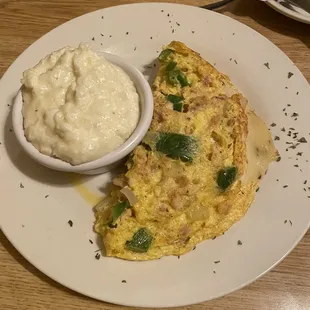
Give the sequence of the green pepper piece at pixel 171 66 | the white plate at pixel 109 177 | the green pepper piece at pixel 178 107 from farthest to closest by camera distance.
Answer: the green pepper piece at pixel 171 66 → the green pepper piece at pixel 178 107 → the white plate at pixel 109 177

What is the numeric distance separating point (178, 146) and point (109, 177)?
35 cm

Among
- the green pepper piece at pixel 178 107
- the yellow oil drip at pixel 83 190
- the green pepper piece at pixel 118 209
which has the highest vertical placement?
the green pepper piece at pixel 178 107

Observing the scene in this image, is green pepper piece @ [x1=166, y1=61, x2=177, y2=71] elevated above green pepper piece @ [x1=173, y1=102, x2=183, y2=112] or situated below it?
above

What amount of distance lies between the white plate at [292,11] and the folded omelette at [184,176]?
69 centimetres

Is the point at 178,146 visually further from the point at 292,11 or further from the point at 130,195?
the point at 292,11

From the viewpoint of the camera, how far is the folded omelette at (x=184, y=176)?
1.66m

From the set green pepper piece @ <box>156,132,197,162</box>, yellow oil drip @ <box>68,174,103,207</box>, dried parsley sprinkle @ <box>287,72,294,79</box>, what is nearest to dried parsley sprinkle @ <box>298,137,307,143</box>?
dried parsley sprinkle @ <box>287,72,294,79</box>

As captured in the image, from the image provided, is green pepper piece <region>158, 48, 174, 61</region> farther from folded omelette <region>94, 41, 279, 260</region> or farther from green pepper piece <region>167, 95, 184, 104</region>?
green pepper piece <region>167, 95, 184, 104</region>

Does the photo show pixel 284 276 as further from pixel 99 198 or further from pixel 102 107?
pixel 102 107

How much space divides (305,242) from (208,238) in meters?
0.39

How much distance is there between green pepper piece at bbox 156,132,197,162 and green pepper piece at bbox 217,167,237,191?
123 mm

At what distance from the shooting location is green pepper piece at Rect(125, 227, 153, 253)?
5.36 feet

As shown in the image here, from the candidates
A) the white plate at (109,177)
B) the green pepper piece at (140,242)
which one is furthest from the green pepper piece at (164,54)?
the green pepper piece at (140,242)

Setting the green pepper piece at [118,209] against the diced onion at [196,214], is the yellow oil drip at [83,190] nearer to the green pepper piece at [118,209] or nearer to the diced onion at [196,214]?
the green pepper piece at [118,209]
